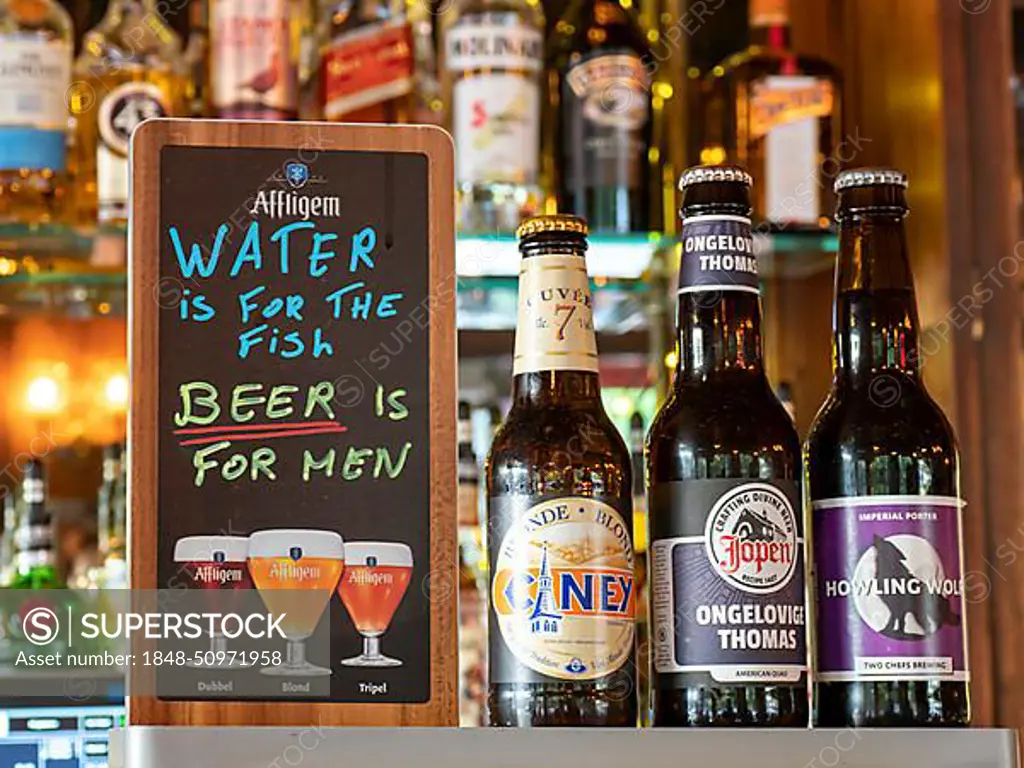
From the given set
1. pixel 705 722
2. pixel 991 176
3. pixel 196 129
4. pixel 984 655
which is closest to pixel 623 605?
pixel 705 722

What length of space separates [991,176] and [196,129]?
2.91 feet

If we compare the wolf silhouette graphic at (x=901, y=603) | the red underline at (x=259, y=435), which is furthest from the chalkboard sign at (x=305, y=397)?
the wolf silhouette graphic at (x=901, y=603)

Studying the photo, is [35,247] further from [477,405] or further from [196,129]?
[196,129]

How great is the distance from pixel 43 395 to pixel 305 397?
2.98 feet

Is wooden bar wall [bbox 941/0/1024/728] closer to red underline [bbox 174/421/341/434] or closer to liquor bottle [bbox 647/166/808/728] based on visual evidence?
liquor bottle [bbox 647/166/808/728]

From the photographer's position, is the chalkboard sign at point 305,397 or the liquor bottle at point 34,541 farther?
the liquor bottle at point 34,541

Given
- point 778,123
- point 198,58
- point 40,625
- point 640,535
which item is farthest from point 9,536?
point 778,123

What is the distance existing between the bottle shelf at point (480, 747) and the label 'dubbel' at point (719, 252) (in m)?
0.27

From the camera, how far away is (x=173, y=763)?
81cm

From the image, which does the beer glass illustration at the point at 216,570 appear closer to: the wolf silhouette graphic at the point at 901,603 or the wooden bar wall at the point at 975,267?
the wolf silhouette graphic at the point at 901,603

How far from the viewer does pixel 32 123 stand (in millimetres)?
1565

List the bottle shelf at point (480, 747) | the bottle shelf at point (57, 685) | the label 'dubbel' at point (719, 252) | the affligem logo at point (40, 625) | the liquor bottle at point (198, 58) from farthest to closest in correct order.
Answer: the liquor bottle at point (198, 58)
the bottle shelf at point (57, 685)
the affligem logo at point (40, 625)
the label 'dubbel' at point (719, 252)
the bottle shelf at point (480, 747)

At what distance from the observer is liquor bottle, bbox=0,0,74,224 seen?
1.56 meters

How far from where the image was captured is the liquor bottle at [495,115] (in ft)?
5.20
